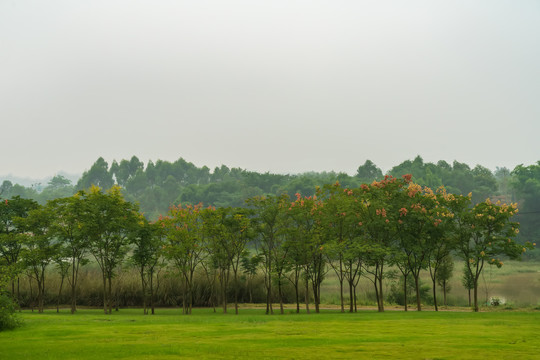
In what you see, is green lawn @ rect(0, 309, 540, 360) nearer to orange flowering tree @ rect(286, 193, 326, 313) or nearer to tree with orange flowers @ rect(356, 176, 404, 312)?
tree with orange flowers @ rect(356, 176, 404, 312)

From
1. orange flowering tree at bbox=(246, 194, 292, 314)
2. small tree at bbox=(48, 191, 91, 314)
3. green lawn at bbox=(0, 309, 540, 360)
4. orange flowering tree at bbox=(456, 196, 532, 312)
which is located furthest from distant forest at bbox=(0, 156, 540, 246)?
green lawn at bbox=(0, 309, 540, 360)

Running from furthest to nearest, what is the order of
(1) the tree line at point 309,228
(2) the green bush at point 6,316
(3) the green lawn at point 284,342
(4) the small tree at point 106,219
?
(4) the small tree at point 106,219 → (1) the tree line at point 309,228 → (2) the green bush at point 6,316 → (3) the green lawn at point 284,342

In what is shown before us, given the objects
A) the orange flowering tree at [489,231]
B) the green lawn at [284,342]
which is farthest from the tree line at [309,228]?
the green lawn at [284,342]

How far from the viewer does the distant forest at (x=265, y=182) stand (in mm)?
90994

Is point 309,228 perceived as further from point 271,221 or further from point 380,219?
point 380,219

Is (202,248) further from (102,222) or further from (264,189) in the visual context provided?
(264,189)

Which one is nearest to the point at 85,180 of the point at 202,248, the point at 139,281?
the point at 139,281

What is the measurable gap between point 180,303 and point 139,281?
3.69 m

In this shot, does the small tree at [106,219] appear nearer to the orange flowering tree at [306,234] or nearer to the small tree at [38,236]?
the small tree at [38,236]

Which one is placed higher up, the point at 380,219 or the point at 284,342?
the point at 380,219

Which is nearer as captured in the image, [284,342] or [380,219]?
[284,342]

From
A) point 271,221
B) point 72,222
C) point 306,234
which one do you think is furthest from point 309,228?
point 72,222

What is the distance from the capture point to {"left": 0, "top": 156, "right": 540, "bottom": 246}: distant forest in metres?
91.0

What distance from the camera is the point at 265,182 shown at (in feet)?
378
